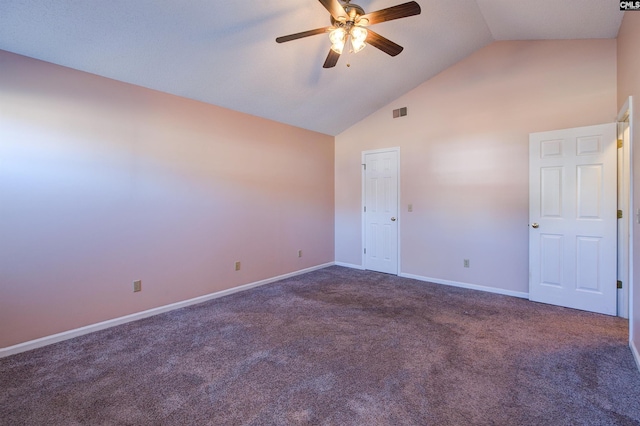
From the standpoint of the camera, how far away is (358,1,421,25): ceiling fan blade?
1.99m

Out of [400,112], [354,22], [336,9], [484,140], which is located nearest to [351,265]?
[400,112]

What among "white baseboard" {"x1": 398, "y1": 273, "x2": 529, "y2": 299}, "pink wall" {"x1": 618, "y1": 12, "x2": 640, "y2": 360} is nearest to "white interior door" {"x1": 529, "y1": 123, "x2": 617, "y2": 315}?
"white baseboard" {"x1": 398, "y1": 273, "x2": 529, "y2": 299}

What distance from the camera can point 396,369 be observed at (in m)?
2.21

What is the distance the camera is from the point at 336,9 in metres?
2.10

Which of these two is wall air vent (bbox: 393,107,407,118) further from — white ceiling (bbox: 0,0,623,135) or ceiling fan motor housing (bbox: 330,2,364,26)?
ceiling fan motor housing (bbox: 330,2,364,26)

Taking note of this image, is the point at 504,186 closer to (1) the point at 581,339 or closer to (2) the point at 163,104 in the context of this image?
(1) the point at 581,339

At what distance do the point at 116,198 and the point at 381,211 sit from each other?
3.86 m

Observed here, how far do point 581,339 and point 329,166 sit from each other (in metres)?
4.29

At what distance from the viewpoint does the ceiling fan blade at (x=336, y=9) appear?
2.02 metres

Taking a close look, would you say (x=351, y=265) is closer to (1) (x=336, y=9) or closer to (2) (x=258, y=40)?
(2) (x=258, y=40)

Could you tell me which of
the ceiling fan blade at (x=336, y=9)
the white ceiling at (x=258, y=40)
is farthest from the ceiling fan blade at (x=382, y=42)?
the white ceiling at (x=258, y=40)

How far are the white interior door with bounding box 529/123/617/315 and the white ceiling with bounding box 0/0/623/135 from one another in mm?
1180

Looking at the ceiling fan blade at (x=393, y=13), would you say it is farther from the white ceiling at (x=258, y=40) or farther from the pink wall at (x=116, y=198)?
the pink wall at (x=116, y=198)

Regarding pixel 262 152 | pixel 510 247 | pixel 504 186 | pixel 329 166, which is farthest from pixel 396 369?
pixel 329 166
